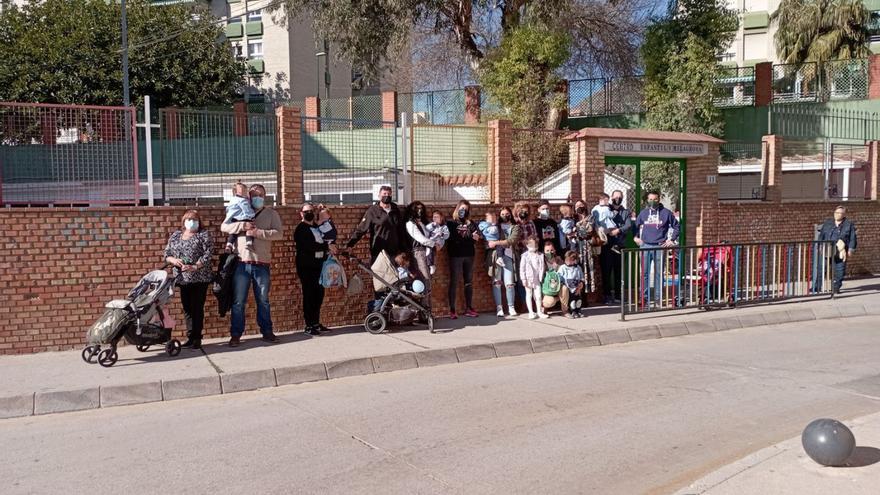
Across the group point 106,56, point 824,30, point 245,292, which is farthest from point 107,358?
point 824,30

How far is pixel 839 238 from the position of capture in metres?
14.6

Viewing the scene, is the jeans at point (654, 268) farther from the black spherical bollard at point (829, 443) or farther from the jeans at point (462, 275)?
the black spherical bollard at point (829, 443)

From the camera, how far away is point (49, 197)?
957 centimetres

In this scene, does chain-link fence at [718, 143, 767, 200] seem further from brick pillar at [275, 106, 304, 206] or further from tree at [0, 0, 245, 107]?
tree at [0, 0, 245, 107]

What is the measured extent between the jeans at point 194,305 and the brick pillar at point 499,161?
5547mm

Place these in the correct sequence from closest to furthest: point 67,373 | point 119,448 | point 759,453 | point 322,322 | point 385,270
Answer: point 759,453
point 119,448
point 67,373
point 385,270
point 322,322

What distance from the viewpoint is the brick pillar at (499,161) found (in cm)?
1302

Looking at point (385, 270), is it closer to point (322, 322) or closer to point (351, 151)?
point (322, 322)

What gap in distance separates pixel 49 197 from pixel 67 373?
2598 mm

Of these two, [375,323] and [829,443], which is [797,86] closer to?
[375,323]

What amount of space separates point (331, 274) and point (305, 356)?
1425 millimetres

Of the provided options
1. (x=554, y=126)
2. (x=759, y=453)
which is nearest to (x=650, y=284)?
(x=759, y=453)

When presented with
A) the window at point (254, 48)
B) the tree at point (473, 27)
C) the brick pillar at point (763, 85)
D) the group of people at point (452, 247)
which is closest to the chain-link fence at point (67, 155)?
the group of people at point (452, 247)

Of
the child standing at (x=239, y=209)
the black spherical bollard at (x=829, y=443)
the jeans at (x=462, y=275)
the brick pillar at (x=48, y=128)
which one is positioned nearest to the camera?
the black spherical bollard at (x=829, y=443)
